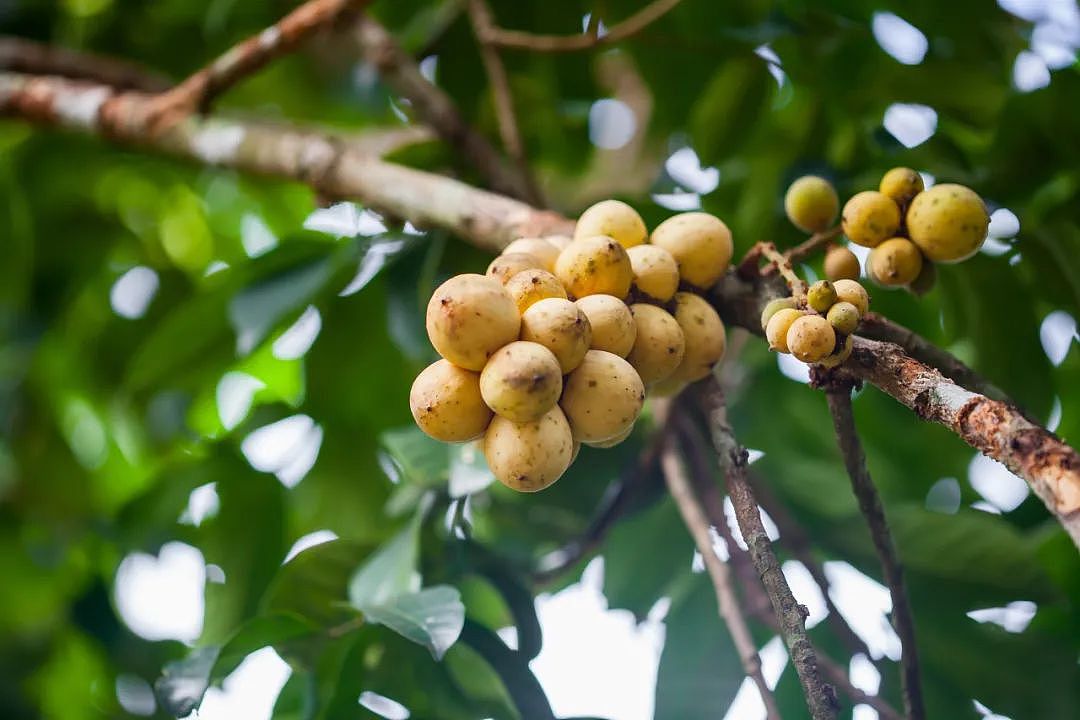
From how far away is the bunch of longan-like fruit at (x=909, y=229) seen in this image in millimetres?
1138

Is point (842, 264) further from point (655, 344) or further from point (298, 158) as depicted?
point (298, 158)

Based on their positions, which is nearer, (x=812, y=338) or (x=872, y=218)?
(x=812, y=338)

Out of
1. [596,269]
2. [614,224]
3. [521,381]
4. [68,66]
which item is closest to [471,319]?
[521,381]

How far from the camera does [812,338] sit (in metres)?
0.93

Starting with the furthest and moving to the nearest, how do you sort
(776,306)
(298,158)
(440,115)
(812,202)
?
(440,115) < (298,158) < (812,202) < (776,306)

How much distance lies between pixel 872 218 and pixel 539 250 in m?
0.41

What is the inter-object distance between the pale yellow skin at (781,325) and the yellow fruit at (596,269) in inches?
7.1

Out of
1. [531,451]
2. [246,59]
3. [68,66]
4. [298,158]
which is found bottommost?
[68,66]

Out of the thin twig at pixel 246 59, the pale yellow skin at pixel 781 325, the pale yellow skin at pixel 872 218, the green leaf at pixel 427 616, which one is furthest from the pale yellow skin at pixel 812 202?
the thin twig at pixel 246 59

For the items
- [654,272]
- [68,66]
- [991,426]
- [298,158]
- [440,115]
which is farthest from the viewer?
[68,66]

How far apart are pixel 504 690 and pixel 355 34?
137cm

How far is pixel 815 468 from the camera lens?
2020mm

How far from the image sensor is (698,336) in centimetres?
114

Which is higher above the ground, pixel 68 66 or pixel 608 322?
pixel 608 322
